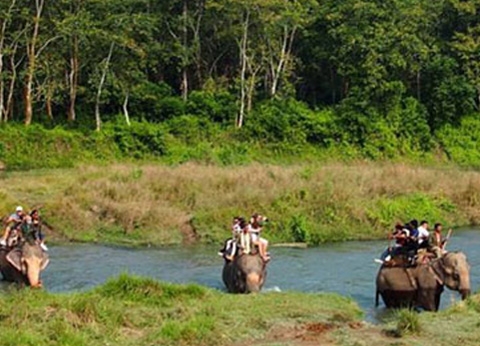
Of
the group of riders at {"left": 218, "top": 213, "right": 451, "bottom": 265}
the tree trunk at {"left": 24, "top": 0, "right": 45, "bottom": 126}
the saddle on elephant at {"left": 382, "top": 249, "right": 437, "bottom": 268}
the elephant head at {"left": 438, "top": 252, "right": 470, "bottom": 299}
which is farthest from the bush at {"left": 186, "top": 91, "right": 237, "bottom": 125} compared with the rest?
the elephant head at {"left": 438, "top": 252, "right": 470, "bottom": 299}

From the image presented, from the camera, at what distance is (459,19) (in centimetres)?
5769

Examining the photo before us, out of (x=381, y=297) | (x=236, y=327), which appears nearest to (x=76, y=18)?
(x=381, y=297)

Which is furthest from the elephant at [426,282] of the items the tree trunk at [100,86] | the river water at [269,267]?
the tree trunk at [100,86]

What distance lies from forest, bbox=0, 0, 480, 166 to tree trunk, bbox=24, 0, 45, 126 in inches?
4.1

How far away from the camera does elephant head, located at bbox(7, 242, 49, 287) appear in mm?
21438

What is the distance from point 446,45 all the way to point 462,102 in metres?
4.29

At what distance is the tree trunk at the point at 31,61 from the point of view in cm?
5022

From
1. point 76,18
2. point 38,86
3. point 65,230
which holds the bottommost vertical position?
point 65,230

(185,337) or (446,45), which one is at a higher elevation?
(446,45)

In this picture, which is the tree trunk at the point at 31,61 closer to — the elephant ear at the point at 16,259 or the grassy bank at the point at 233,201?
the grassy bank at the point at 233,201

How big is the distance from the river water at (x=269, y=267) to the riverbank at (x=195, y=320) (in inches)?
104

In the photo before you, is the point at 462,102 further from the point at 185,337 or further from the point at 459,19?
the point at 185,337

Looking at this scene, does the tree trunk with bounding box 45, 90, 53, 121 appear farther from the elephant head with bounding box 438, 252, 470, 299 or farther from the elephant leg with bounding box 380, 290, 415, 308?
the elephant head with bounding box 438, 252, 470, 299

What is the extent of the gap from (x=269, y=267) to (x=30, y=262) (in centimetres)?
719
